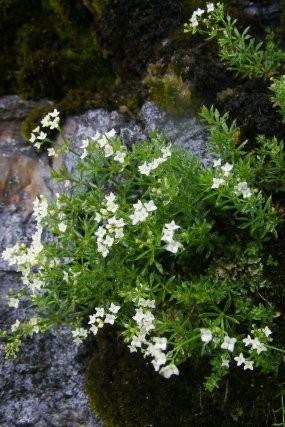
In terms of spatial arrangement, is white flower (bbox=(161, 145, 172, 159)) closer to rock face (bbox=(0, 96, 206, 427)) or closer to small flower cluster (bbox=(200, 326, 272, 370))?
rock face (bbox=(0, 96, 206, 427))

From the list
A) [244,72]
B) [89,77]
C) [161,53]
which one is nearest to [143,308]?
[244,72]

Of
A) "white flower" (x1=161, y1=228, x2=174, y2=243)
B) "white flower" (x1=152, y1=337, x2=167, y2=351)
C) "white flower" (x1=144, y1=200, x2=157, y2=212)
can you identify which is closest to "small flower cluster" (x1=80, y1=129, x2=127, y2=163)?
"white flower" (x1=144, y1=200, x2=157, y2=212)

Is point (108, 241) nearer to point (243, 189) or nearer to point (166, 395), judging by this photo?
point (243, 189)

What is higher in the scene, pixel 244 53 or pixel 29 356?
pixel 244 53

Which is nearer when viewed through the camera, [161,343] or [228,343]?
[161,343]

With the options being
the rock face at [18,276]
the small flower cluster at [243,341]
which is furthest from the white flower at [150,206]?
the rock face at [18,276]

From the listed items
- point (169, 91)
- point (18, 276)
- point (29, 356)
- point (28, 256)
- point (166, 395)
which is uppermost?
point (169, 91)

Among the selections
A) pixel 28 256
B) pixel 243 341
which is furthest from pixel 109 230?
pixel 243 341
